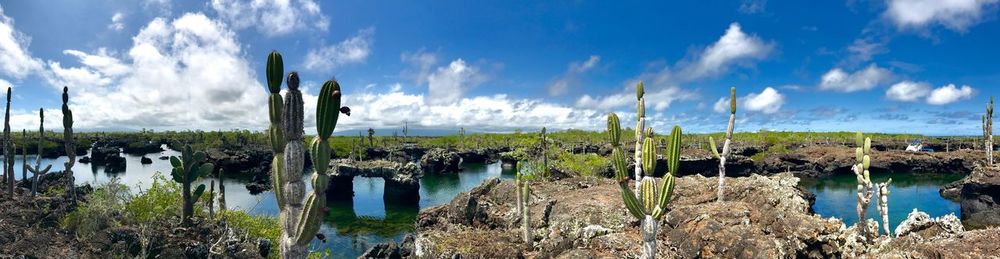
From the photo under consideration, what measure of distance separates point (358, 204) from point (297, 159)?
4164 cm

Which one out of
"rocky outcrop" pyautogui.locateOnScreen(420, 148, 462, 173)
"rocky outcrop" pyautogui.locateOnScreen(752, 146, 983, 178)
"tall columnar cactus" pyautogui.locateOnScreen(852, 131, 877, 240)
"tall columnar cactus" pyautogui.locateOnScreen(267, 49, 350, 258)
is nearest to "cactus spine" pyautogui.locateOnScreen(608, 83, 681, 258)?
"tall columnar cactus" pyautogui.locateOnScreen(267, 49, 350, 258)

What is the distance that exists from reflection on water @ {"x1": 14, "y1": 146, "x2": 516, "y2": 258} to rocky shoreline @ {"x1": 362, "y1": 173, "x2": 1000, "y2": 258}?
7.97m

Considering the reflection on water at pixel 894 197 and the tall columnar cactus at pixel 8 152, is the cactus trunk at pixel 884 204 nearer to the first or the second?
the reflection on water at pixel 894 197

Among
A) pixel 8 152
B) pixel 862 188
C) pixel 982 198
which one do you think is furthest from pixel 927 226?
pixel 8 152

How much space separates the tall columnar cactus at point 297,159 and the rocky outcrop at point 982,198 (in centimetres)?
3925

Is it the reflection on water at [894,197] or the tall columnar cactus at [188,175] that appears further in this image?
the reflection on water at [894,197]

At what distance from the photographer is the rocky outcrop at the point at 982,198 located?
3045cm

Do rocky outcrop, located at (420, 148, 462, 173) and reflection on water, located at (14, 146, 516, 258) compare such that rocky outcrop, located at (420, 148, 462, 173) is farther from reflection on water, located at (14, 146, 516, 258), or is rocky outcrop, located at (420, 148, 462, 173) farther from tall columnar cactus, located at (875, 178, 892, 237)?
tall columnar cactus, located at (875, 178, 892, 237)

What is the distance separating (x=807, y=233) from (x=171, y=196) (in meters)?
23.5

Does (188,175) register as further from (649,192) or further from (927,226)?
(927,226)

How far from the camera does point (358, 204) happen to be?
46281 mm

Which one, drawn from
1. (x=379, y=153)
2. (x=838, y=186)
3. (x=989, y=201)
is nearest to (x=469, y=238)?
(x=989, y=201)

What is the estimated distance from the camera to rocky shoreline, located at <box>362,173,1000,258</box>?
11242 mm

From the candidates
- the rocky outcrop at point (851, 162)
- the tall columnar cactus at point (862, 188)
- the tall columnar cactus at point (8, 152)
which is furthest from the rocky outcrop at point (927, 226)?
the rocky outcrop at point (851, 162)
